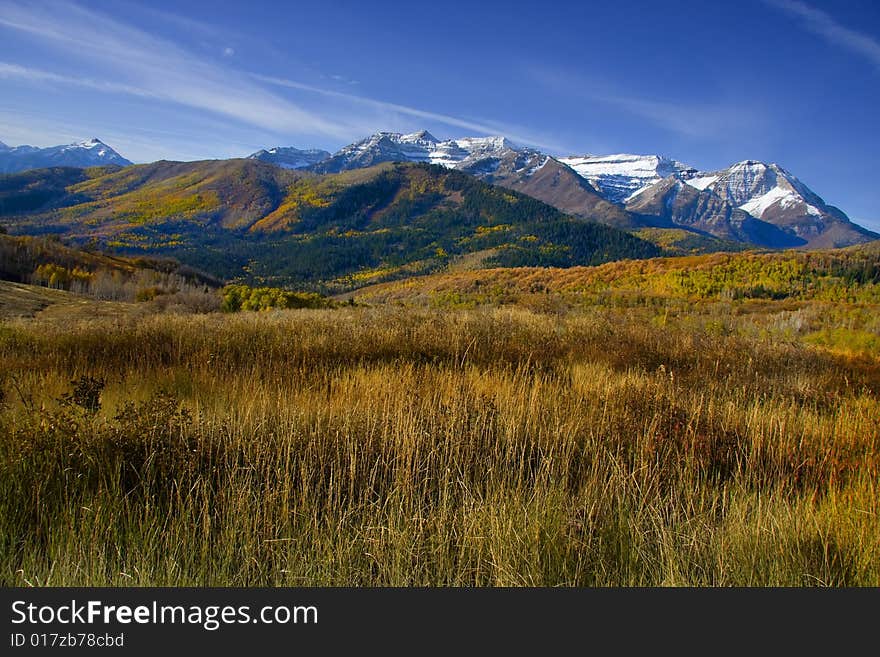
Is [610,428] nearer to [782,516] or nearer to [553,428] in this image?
[553,428]

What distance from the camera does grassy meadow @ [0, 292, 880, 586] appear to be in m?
2.60

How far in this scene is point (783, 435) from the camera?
4.66 meters

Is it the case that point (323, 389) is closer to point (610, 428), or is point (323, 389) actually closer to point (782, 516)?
point (610, 428)

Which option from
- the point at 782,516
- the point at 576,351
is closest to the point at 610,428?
the point at 782,516

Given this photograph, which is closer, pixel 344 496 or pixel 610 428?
pixel 344 496

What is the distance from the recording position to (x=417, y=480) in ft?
11.6

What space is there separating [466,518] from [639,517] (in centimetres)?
110

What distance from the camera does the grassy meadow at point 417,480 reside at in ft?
8.52

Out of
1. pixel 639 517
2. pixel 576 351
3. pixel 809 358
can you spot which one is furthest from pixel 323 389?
pixel 809 358

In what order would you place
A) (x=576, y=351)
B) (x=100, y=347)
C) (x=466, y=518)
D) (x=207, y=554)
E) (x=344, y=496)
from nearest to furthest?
(x=207, y=554), (x=466, y=518), (x=344, y=496), (x=100, y=347), (x=576, y=351)

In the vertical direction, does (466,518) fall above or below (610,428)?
below

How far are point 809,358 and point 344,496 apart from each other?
10.6 m

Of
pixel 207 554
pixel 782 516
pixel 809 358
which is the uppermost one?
pixel 809 358

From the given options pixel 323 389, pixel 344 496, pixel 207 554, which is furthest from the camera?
pixel 323 389
